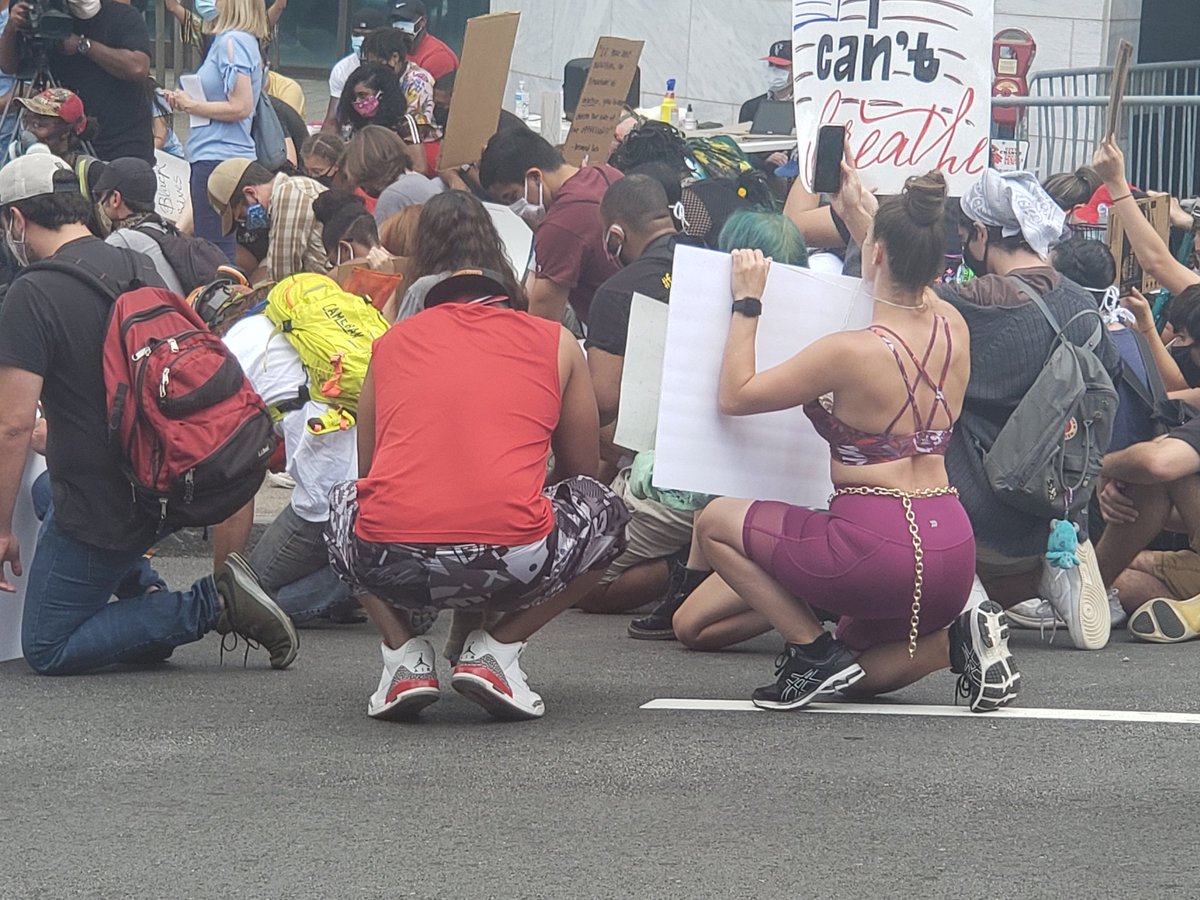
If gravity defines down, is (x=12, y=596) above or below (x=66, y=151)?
below

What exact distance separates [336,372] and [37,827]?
2.63 meters

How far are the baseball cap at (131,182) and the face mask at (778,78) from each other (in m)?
7.16

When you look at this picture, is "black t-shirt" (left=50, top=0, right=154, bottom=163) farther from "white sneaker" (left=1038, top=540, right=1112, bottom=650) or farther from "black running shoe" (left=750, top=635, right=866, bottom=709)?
"black running shoe" (left=750, top=635, right=866, bottom=709)

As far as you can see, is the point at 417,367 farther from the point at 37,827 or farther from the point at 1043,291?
the point at 1043,291

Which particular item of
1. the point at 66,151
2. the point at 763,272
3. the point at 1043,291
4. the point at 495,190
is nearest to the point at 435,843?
the point at 763,272

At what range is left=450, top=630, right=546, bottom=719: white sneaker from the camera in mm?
5324

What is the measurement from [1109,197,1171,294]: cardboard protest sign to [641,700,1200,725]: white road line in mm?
3303

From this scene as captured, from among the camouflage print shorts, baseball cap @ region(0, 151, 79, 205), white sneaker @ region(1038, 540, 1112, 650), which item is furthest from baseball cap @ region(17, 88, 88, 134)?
white sneaker @ region(1038, 540, 1112, 650)

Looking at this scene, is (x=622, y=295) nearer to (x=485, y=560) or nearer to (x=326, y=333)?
(x=326, y=333)

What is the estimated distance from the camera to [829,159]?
682 centimetres

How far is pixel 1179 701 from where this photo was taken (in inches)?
231

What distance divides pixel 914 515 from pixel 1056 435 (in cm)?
129

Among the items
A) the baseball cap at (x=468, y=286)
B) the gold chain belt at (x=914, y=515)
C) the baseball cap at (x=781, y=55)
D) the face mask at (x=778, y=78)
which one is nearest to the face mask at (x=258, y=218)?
the baseball cap at (x=468, y=286)

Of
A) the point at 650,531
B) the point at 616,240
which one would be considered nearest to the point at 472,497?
the point at 650,531
